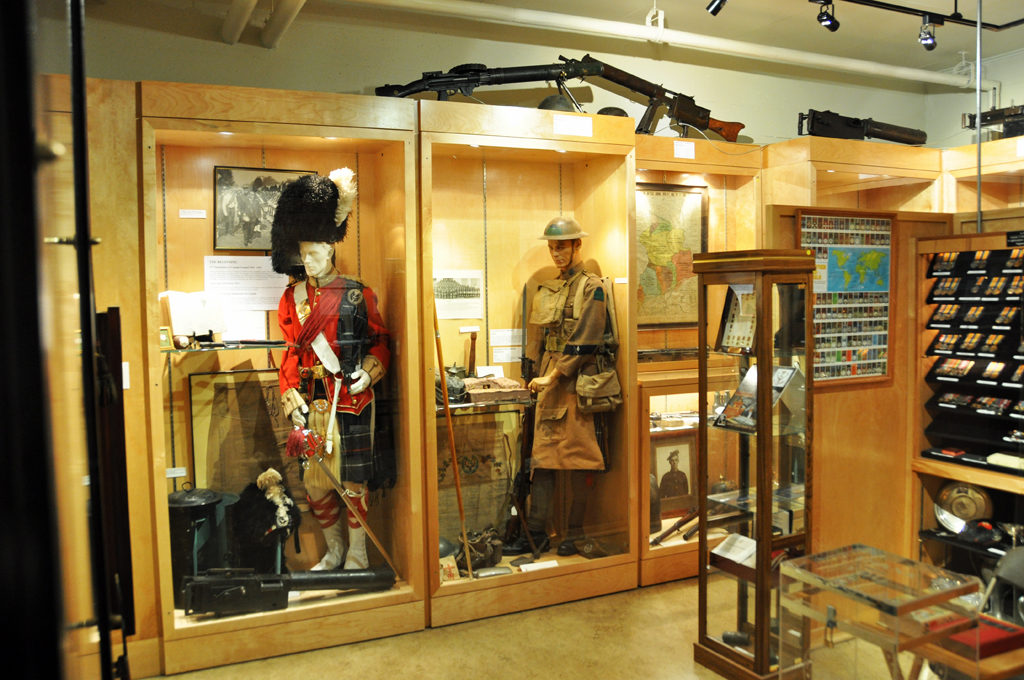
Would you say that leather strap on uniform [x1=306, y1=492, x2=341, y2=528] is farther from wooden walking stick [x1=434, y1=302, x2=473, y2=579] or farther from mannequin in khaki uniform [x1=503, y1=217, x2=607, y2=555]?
mannequin in khaki uniform [x1=503, y1=217, x2=607, y2=555]

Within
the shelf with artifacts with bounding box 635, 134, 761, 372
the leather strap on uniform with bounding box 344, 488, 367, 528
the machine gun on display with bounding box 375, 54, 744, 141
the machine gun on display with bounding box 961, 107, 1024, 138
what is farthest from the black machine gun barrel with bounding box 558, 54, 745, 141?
the leather strap on uniform with bounding box 344, 488, 367, 528

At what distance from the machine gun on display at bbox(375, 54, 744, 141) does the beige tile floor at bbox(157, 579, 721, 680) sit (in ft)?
9.03

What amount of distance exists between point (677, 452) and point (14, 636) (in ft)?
14.4

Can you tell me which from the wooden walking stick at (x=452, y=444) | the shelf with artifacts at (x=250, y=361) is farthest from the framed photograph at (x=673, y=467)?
the shelf with artifacts at (x=250, y=361)

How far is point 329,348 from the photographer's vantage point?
3.73 metres

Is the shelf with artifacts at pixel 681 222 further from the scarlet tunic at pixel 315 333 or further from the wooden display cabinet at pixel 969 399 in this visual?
the scarlet tunic at pixel 315 333

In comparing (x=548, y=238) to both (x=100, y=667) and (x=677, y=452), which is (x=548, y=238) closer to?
(x=677, y=452)

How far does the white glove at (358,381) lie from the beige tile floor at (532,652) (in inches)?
48.5

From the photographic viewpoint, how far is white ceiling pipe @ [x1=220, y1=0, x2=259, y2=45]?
12.3ft

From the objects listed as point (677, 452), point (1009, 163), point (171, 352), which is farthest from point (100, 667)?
point (1009, 163)

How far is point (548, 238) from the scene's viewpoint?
4258 millimetres

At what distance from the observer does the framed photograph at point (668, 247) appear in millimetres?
4547

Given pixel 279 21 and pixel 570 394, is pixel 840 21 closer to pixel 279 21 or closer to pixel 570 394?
pixel 570 394

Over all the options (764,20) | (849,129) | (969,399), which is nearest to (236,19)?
(764,20)
